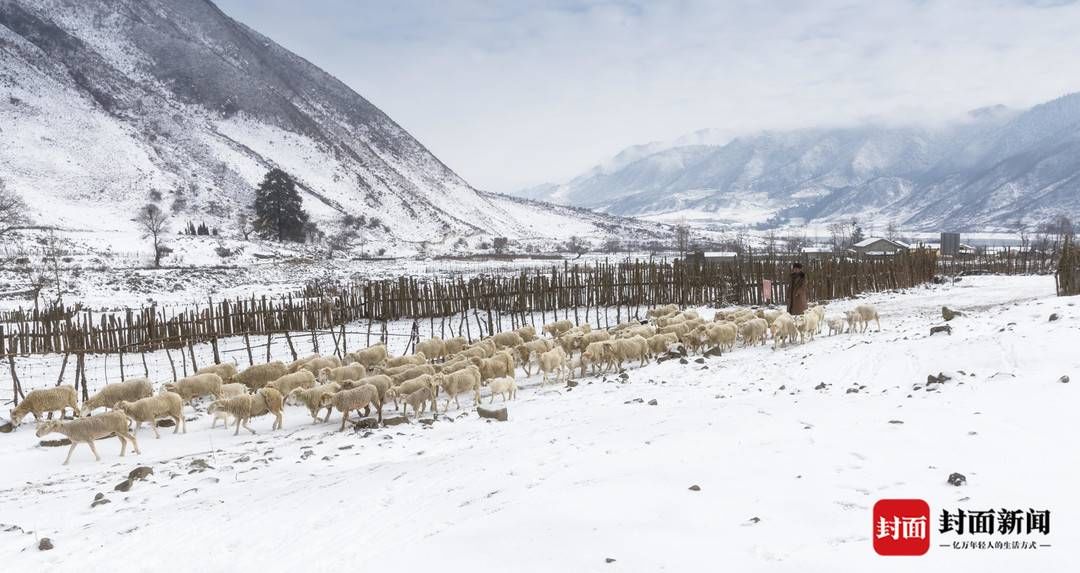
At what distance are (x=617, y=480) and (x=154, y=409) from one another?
7068 millimetres

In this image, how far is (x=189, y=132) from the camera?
8056 centimetres

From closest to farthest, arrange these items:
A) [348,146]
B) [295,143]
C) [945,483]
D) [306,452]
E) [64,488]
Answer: [945,483]
[64,488]
[306,452]
[295,143]
[348,146]

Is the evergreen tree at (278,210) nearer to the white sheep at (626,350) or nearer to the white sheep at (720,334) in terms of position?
the white sheep at (626,350)

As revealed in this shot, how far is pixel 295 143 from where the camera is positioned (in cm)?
9212

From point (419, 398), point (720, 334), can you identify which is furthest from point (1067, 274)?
point (419, 398)

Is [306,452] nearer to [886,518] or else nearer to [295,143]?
[886,518]

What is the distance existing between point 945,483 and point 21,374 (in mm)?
16757

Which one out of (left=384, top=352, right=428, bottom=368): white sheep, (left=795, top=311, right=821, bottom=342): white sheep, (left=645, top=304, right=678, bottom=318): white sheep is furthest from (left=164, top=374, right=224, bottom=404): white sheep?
(left=795, top=311, right=821, bottom=342): white sheep

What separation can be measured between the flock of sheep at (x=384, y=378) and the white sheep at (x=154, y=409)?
0.01 metres

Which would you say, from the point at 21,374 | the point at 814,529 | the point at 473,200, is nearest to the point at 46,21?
the point at 473,200

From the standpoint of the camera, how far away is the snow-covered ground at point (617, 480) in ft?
13.9

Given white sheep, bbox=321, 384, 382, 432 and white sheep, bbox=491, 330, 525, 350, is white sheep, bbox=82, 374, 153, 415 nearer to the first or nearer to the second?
white sheep, bbox=321, 384, 382, 432

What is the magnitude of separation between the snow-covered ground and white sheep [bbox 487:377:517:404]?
90cm

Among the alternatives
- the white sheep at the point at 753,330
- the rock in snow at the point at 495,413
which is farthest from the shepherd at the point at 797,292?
the rock in snow at the point at 495,413
